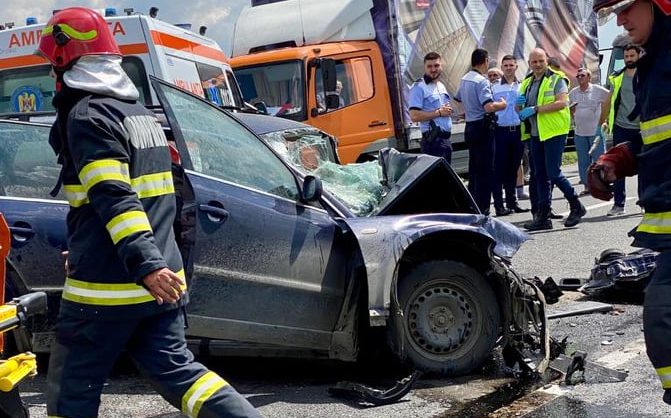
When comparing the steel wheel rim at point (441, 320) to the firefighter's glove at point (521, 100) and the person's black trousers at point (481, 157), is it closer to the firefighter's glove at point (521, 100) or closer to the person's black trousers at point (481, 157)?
the person's black trousers at point (481, 157)

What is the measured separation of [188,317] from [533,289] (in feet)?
5.99

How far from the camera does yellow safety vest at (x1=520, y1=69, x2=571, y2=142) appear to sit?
955cm

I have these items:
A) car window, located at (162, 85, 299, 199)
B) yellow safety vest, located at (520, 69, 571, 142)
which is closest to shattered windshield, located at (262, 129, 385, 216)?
car window, located at (162, 85, 299, 199)

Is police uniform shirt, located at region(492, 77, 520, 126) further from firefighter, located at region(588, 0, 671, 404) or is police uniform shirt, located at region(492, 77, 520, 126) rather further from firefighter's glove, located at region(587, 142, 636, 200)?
firefighter, located at region(588, 0, 671, 404)

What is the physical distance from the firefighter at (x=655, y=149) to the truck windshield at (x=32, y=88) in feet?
21.5

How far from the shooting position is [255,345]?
15.7 feet

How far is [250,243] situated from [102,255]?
56.2 inches

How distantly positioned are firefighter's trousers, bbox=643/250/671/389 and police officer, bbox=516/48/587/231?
6641 millimetres

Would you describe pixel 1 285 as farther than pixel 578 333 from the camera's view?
No

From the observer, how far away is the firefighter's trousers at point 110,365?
126 inches

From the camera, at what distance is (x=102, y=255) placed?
3195mm

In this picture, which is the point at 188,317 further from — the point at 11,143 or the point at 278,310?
the point at 11,143

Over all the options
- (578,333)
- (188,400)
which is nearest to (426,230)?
(578,333)

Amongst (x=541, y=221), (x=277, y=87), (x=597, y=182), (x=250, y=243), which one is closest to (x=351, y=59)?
(x=277, y=87)
